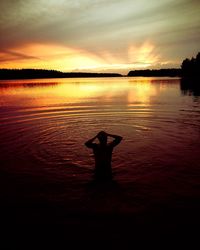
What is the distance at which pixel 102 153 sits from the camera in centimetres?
823

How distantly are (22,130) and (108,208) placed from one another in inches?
492

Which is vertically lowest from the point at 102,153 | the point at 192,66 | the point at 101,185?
the point at 101,185

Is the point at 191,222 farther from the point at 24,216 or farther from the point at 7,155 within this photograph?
the point at 7,155

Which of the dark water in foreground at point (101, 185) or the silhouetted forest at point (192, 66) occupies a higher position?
the silhouetted forest at point (192, 66)

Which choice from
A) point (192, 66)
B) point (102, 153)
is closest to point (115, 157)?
point (102, 153)

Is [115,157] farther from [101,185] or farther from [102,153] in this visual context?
[102,153]

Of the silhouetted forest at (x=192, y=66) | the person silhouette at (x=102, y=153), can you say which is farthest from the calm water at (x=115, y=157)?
the silhouetted forest at (x=192, y=66)

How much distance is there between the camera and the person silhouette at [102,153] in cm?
798

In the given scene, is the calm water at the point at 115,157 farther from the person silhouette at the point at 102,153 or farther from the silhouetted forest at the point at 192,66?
the silhouetted forest at the point at 192,66

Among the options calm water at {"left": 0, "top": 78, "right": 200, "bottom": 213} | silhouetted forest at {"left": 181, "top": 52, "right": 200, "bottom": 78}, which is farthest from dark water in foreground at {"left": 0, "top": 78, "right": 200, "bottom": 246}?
silhouetted forest at {"left": 181, "top": 52, "right": 200, "bottom": 78}

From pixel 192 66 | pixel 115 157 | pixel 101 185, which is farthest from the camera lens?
pixel 192 66

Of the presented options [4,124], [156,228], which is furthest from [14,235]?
[4,124]

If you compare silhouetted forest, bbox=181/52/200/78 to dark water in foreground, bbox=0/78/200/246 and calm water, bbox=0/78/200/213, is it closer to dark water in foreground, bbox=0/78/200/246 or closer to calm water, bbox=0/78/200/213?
calm water, bbox=0/78/200/213

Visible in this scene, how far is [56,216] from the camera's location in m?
7.18
